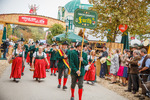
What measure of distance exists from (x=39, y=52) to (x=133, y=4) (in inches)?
293

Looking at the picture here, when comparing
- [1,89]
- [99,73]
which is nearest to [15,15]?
[99,73]

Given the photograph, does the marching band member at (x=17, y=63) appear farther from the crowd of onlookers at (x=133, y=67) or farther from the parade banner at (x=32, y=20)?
the parade banner at (x=32, y=20)

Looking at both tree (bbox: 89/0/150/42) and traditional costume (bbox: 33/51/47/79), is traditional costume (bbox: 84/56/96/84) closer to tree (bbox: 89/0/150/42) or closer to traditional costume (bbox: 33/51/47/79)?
traditional costume (bbox: 33/51/47/79)

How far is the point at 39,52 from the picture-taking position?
7.80 metres

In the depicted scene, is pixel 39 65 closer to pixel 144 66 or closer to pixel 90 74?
pixel 90 74

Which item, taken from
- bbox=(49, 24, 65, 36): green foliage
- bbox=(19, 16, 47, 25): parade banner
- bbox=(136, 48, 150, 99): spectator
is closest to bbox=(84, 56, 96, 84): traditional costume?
bbox=(136, 48, 150, 99): spectator

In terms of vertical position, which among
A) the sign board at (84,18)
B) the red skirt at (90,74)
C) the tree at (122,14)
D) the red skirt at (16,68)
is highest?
the tree at (122,14)

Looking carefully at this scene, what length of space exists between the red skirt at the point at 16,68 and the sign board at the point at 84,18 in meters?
3.30

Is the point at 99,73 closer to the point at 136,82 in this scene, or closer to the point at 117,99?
the point at 136,82

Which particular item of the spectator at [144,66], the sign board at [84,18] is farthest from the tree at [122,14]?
the sign board at [84,18]

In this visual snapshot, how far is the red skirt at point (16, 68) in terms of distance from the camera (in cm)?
724

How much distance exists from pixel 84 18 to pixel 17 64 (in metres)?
3.68

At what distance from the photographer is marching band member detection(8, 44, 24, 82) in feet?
23.8

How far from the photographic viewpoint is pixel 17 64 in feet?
24.1
